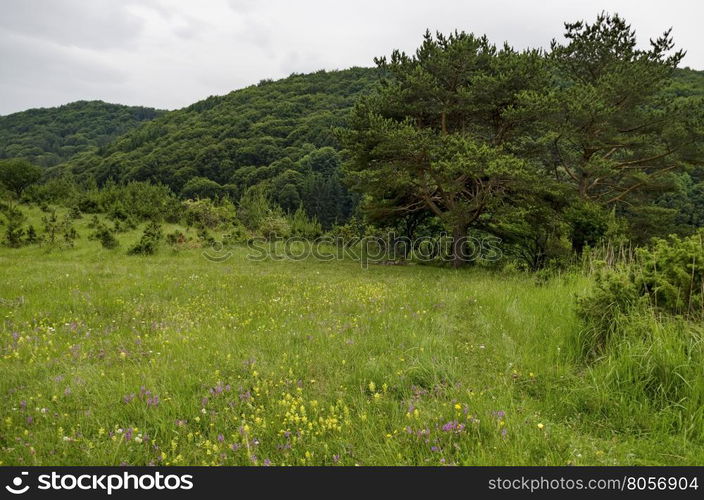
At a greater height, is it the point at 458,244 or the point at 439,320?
the point at 458,244

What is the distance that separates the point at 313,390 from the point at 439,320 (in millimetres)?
3452

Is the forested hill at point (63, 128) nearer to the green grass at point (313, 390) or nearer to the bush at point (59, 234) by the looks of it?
the bush at point (59, 234)

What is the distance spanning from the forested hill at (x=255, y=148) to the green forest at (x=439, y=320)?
6025 cm

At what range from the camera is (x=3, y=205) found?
29688 mm

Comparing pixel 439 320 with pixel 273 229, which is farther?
pixel 273 229

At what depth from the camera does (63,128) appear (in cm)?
16625

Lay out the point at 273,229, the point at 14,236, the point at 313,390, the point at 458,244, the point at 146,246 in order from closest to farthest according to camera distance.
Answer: the point at 313,390 → the point at 458,244 → the point at 14,236 → the point at 146,246 → the point at 273,229

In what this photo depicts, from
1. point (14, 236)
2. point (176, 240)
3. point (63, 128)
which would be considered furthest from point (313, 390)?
point (63, 128)

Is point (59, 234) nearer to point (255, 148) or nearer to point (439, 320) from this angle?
point (439, 320)

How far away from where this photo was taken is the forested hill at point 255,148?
92.4 metres

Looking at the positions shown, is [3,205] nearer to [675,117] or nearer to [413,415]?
[413,415]

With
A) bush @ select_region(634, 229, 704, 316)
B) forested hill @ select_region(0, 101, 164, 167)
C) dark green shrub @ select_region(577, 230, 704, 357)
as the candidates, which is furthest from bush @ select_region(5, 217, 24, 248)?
forested hill @ select_region(0, 101, 164, 167)

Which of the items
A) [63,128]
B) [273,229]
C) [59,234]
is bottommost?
[59,234]
